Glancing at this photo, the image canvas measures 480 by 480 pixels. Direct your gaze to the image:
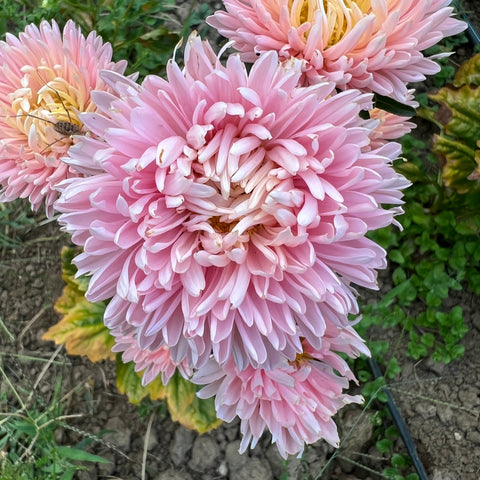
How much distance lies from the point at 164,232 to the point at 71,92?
0.44 metres

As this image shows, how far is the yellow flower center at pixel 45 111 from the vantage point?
3.50 feet

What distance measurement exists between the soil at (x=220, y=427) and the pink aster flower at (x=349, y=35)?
45.6 inches

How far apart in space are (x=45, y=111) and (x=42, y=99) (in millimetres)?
64

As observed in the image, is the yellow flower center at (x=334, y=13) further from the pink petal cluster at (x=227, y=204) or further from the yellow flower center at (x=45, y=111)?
the yellow flower center at (x=45, y=111)

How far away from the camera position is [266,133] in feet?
2.59

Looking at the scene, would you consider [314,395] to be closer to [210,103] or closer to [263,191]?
[263,191]

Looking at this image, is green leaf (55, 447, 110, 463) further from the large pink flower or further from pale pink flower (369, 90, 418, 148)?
pale pink flower (369, 90, 418, 148)

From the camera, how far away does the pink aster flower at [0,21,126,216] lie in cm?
107

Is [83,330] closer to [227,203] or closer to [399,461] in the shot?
[227,203]

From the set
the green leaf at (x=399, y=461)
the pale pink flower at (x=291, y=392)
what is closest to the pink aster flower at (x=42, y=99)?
the pale pink flower at (x=291, y=392)

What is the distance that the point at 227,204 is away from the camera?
875 mm

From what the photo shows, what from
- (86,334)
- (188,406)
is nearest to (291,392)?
(188,406)

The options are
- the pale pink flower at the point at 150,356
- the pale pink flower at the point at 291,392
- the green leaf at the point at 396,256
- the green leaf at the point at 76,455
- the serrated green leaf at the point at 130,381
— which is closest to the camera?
the pale pink flower at the point at 291,392

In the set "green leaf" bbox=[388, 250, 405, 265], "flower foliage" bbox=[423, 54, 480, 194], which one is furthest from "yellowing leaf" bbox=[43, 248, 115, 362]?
"flower foliage" bbox=[423, 54, 480, 194]
